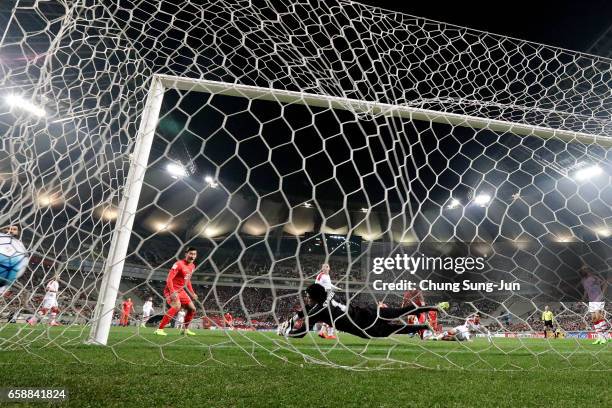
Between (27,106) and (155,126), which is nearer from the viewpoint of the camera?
(27,106)

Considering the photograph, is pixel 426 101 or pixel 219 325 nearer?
pixel 219 325

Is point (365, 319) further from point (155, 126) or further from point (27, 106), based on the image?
point (27, 106)

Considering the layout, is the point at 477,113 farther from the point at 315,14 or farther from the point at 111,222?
the point at 111,222

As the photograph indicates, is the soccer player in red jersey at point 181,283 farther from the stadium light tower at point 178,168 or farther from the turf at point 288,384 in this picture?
the turf at point 288,384

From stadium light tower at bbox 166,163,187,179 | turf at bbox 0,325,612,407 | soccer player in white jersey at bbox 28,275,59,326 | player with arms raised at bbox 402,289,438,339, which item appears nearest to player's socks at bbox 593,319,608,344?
player with arms raised at bbox 402,289,438,339

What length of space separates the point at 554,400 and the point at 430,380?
1.65 ft

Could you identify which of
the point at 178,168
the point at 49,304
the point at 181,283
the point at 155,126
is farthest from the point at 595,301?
the point at 178,168

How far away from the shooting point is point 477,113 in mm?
3785

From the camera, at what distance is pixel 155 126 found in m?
2.81

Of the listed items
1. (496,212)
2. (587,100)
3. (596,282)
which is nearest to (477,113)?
(587,100)

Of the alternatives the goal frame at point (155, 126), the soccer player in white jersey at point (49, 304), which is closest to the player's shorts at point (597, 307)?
the goal frame at point (155, 126)

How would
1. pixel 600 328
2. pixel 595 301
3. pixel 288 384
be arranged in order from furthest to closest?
pixel 595 301 → pixel 600 328 → pixel 288 384

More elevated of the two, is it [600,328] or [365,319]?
[365,319]

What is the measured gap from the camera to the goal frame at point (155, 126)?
255 centimetres
